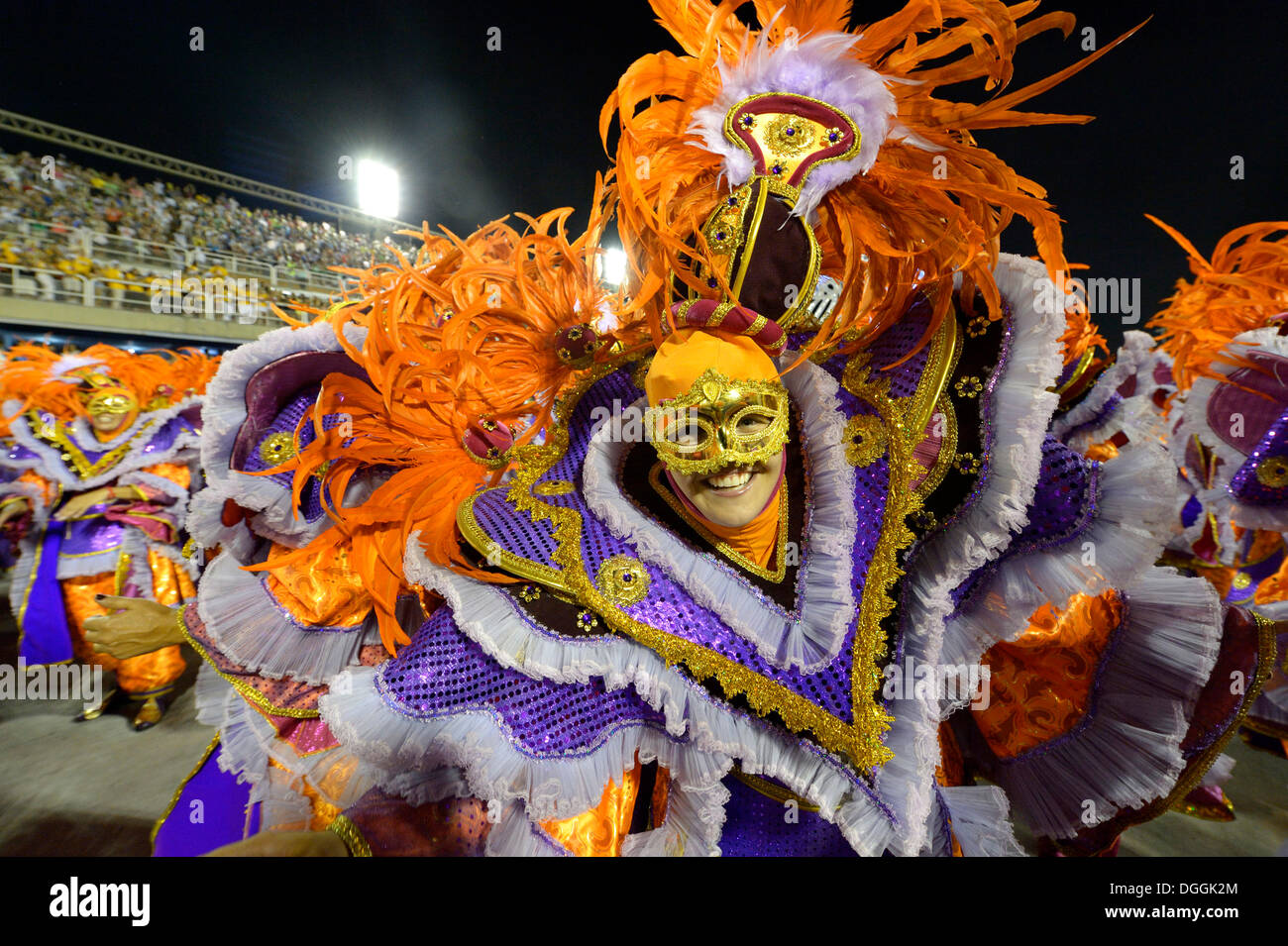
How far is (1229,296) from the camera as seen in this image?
8.34ft

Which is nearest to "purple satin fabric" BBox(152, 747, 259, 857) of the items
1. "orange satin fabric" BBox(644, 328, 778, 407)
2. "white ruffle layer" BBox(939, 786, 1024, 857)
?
"orange satin fabric" BBox(644, 328, 778, 407)

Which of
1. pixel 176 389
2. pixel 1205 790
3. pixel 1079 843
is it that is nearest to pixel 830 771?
pixel 1079 843

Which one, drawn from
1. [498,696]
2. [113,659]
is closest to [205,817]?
[498,696]

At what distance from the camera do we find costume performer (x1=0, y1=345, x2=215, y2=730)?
10.4 feet

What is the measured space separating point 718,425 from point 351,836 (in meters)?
0.76

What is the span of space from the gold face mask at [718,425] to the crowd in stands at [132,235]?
16.5 ft

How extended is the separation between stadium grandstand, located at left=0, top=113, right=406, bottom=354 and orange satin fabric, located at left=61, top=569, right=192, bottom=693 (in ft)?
7.02

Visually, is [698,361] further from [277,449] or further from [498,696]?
[277,449]

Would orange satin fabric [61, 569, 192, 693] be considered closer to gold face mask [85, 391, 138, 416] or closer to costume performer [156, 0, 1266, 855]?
gold face mask [85, 391, 138, 416]

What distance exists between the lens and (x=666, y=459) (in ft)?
2.89

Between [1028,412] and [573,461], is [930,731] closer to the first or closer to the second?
[1028,412]

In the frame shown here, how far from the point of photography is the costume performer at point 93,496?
3182 millimetres
